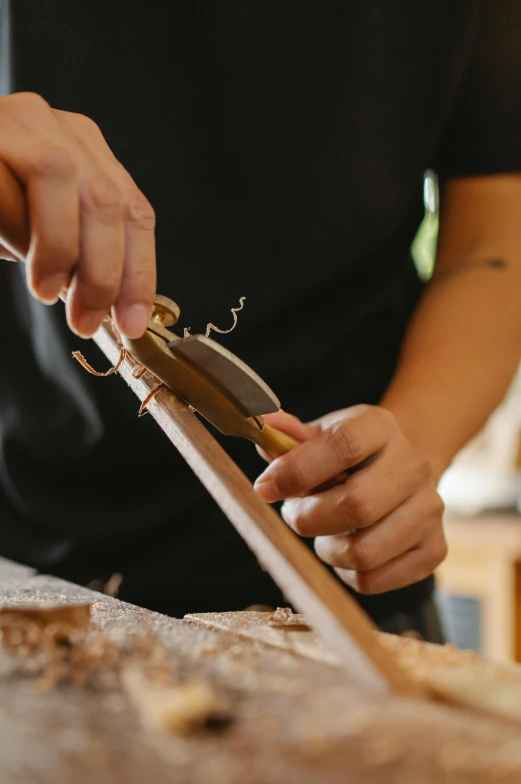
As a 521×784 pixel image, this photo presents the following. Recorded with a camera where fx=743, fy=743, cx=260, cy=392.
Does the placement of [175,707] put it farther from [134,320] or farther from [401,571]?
[401,571]

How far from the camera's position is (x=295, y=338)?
1.04 m

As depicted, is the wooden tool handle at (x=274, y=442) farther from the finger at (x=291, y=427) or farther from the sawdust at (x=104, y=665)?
A: the sawdust at (x=104, y=665)

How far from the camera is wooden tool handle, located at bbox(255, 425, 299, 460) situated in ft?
2.57

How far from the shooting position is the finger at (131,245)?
2.09 ft

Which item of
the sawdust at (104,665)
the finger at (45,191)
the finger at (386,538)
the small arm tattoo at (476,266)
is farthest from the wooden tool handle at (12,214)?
the small arm tattoo at (476,266)

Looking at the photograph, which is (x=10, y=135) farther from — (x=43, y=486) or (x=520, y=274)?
(x=520, y=274)

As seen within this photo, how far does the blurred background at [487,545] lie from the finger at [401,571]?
134cm

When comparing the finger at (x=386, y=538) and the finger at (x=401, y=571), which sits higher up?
the finger at (x=386, y=538)

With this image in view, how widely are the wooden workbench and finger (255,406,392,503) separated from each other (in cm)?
32

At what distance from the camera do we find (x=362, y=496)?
78 centimetres

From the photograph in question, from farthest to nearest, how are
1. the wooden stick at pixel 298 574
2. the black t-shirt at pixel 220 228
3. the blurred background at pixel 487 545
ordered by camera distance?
the blurred background at pixel 487 545 < the black t-shirt at pixel 220 228 < the wooden stick at pixel 298 574

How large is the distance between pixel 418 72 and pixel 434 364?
1.46ft

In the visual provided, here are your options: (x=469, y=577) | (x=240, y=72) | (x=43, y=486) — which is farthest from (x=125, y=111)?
(x=469, y=577)

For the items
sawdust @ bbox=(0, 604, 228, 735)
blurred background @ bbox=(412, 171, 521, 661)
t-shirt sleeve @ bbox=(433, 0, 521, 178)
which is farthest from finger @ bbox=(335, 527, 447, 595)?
blurred background @ bbox=(412, 171, 521, 661)
